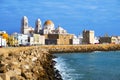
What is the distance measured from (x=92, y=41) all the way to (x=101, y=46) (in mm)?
15942

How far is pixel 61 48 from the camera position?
80.6m

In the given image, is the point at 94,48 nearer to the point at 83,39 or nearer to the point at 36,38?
the point at 36,38

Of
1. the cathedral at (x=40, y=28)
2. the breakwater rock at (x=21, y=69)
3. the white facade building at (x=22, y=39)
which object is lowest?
the breakwater rock at (x=21, y=69)

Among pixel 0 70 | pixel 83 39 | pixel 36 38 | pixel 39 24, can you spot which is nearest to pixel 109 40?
pixel 83 39

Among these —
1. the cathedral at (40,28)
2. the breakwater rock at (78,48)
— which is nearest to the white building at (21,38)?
the breakwater rock at (78,48)

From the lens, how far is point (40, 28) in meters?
107

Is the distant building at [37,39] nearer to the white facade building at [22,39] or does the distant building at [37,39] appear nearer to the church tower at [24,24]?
the white facade building at [22,39]

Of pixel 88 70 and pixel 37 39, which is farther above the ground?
pixel 37 39

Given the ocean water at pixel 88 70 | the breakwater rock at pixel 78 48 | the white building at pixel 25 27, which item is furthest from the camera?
the white building at pixel 25 27

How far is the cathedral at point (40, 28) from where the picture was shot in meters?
101

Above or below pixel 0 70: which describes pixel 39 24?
above

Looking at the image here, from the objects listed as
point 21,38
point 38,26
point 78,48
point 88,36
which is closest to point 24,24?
point 38,26

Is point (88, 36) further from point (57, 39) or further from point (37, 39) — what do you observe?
point (37, 39)

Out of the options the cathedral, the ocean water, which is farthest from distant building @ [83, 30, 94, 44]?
the ocean water
